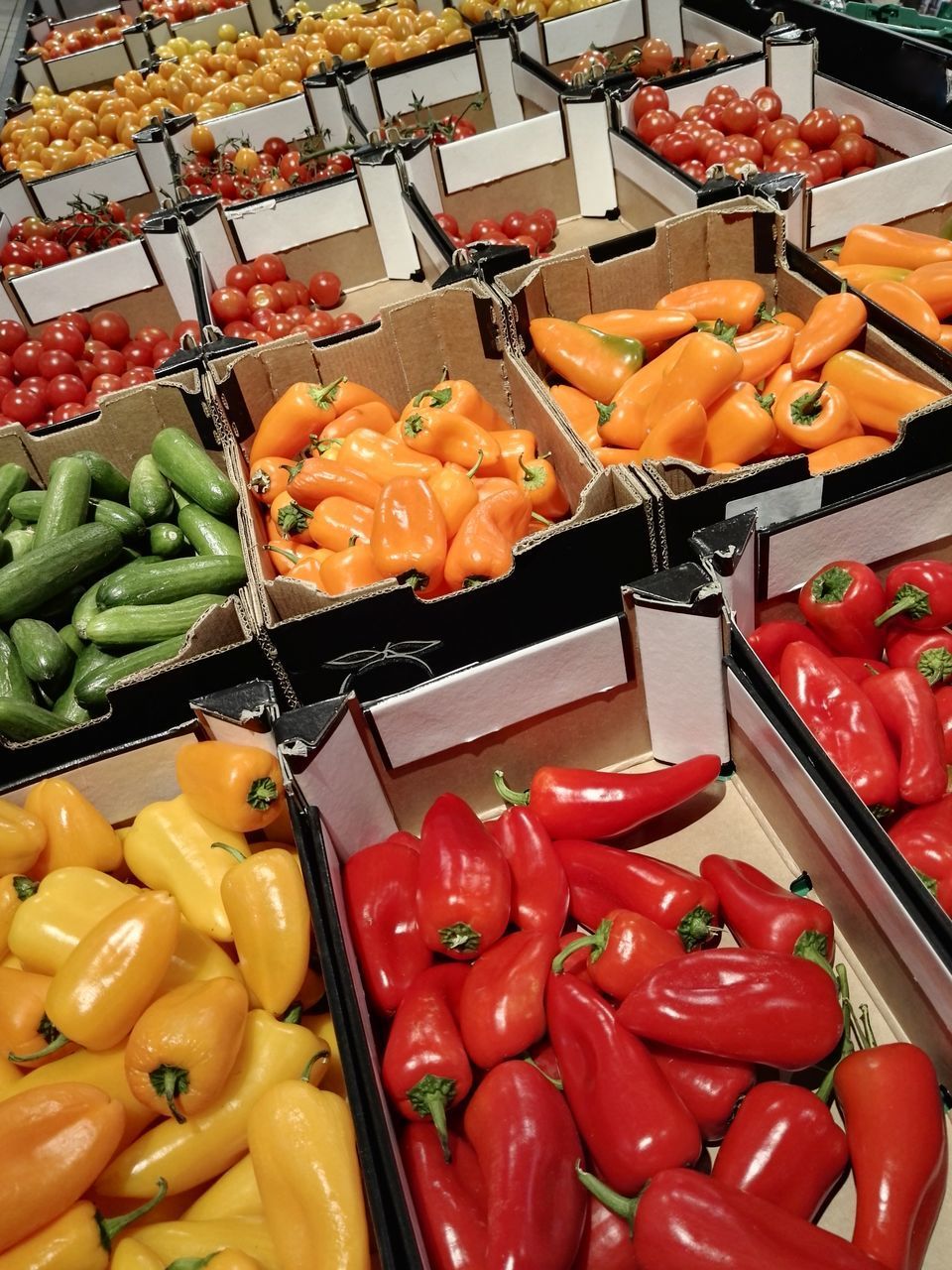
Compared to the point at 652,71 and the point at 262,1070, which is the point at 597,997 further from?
the point at 652,71

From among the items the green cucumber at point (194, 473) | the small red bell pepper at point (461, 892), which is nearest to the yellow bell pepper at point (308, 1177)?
the small red bell pepper at point (461, 892)

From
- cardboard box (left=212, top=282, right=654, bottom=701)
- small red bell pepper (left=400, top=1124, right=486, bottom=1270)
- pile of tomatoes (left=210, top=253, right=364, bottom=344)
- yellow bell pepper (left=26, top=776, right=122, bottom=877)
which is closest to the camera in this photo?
small red bell pepper (left=400, top=1124, right=486, bottom=1270)

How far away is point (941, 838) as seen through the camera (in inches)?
46.5

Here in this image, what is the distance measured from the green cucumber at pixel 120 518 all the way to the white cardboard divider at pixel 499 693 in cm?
86

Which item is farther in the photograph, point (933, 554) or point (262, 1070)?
point (933, 554)

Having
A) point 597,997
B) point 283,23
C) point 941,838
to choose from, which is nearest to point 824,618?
point 941,838

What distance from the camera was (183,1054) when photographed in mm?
979

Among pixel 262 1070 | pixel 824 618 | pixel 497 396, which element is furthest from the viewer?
pixel 497 396

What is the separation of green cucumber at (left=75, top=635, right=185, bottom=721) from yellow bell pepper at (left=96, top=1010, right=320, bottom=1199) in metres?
0.67

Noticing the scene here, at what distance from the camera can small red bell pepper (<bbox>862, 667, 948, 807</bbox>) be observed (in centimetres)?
125

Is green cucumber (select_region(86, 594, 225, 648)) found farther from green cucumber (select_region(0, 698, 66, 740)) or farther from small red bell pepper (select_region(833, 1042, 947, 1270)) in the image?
small red bell pepper (select_region(833, 1042, 947, 1270))

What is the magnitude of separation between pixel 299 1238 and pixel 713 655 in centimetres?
89

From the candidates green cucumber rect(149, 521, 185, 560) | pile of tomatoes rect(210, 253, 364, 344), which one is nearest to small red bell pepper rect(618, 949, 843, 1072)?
green cucumber rect(149, 521, 185, 560)

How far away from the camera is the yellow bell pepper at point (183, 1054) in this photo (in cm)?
98
